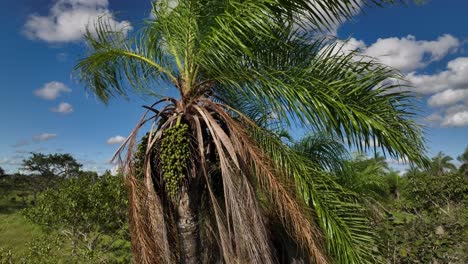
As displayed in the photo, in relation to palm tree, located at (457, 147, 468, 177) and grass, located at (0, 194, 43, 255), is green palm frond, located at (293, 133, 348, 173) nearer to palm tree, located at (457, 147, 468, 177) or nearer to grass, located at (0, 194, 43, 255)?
grass, located at (0, 194, 43, 255)

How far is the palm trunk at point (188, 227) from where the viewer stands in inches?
240

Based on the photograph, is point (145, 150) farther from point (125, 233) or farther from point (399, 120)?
point (125, 233)

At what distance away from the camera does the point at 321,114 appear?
530 centimetres

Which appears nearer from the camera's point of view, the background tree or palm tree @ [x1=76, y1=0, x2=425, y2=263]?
palm tree @ [x1=76, y1=0, x2=425, y2=263]

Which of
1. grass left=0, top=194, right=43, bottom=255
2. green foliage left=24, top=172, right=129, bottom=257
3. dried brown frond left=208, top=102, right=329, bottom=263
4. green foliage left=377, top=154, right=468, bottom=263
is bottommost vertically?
green foliage left=377, top=154, right=468, bottom=263

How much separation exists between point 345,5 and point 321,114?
1.44 m

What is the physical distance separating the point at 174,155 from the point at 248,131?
1.07 m

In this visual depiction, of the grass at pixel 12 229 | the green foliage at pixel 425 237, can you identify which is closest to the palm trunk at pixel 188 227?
the green foliage at pixel 425 237

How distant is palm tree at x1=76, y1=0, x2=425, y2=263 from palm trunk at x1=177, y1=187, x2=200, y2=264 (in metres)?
0.02

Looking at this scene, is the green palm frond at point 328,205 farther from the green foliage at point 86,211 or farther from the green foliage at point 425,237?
the green foliage at point 86,211

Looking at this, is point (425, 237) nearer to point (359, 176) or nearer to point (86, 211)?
point (359, 176)

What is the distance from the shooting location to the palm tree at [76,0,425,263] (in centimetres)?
535

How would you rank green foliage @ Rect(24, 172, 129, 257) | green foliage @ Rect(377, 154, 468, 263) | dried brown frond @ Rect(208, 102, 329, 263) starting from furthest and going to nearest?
green foliage @ Rect(24, 172, 129, 257) → green foliage @ Rect(377, 154, 468, 263) → dried brown frond @ Rect(208, 102, 329, 263)

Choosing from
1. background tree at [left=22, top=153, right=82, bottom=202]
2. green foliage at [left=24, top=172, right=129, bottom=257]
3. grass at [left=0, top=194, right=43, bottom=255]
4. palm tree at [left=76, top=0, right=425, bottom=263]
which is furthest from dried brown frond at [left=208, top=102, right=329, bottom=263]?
background tree at [left=22, top=153, right=82, bottom=202]
